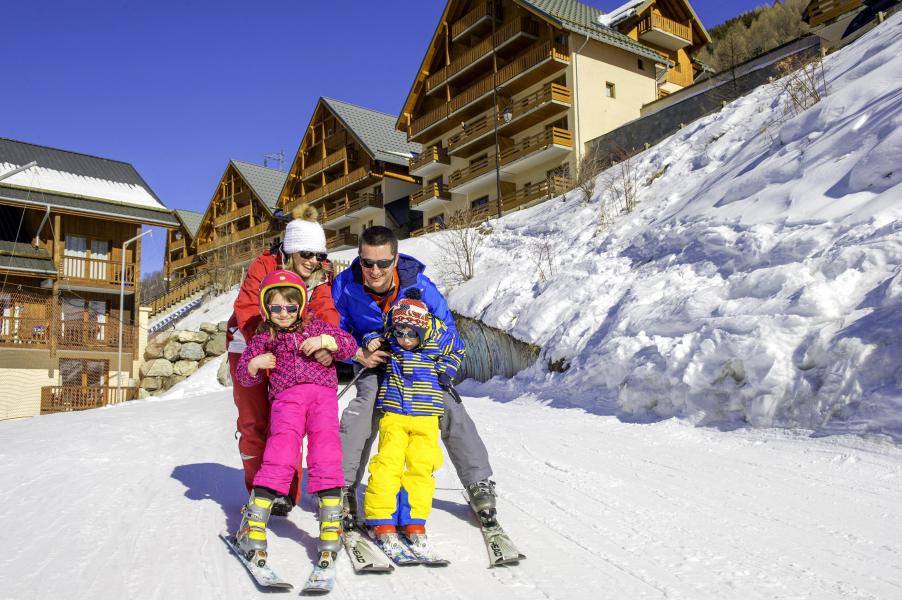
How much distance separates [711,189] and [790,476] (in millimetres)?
7032

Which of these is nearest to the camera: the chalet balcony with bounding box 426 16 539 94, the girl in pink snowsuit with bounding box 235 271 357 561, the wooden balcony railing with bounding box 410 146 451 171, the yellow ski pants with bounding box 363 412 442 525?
the girl in pink snowsuit with bounding box 235 271 357 561

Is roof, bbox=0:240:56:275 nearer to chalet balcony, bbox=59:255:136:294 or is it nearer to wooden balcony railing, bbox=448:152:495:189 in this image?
chalet balcony, bbox=59:255:136:294

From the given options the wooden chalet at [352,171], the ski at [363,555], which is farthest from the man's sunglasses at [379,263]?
the wooden chalet at [352,171]

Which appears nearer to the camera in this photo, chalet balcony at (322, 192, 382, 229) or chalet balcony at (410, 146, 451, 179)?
chalet balcony at (410, 146, 451, 179)

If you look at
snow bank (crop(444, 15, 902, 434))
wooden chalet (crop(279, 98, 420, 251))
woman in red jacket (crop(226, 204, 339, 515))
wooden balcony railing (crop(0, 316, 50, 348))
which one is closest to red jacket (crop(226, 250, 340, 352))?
woman in red jacket (crop(226, 204, 339, 515))

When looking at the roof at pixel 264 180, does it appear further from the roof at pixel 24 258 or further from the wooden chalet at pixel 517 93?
the roof at pixel 24 258

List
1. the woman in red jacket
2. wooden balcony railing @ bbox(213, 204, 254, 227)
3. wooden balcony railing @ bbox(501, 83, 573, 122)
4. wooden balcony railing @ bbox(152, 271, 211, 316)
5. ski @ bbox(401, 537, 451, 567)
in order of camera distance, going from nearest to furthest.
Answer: ski @ bbox(401, 537, 451, 567)
the woman in red jacket
wooden balcony railing @ bbox(501, 83, 573, 122)
wooden balcony railing @ bbox(152, 271, 211, 316)
wooden balcony railing @ bbox(213, 204, 254, 227)

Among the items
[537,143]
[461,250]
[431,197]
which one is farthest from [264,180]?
[461,250]

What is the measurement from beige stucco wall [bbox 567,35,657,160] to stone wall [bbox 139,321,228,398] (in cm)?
1478

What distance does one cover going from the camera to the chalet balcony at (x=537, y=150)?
25234mm

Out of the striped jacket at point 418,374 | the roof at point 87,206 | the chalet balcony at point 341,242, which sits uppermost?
the chalet balcony at point 341,242

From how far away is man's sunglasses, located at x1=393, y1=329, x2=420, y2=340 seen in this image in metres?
3.34

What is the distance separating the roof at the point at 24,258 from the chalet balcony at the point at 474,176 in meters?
16.3

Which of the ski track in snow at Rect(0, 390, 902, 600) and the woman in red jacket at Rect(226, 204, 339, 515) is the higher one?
the woman in red jacket at Rect(226, 204, 339, 515)
